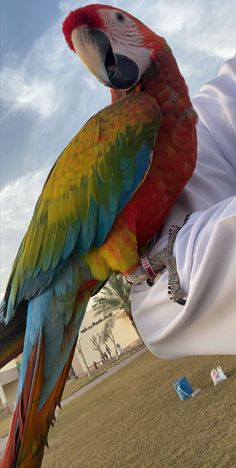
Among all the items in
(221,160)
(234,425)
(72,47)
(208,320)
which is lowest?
(234,425)

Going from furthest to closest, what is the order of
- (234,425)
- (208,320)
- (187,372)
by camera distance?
1. (187,372)
2. (234,425)
3. (208,320)

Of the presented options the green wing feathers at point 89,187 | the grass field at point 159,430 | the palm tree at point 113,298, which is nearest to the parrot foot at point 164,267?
the green wing feathers at point 89,187

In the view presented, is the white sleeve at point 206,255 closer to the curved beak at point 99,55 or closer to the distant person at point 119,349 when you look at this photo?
the curved beak at point 99,55

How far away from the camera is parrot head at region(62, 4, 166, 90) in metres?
1.53

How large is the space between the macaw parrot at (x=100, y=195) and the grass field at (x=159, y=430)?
242 cm

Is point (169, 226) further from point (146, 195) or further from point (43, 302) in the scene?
point (43, 302)

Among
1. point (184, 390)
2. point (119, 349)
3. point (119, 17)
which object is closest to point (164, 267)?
point (119, 17)

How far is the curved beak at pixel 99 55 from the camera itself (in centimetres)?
154

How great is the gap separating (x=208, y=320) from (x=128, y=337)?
2960cm

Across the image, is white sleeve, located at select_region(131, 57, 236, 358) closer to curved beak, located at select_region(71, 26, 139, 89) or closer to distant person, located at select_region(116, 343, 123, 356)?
curved beak, located at select_region(71, 26, 139, 89)

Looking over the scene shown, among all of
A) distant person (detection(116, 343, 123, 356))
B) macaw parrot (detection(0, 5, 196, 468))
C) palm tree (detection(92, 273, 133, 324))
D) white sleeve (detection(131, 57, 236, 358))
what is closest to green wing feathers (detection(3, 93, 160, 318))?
macaw parrot (detection(0, 5, 196, 468))

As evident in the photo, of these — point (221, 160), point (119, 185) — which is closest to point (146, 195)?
point (119, 185)

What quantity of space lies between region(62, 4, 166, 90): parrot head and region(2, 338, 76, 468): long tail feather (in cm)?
86

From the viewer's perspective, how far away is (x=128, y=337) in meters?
30.0
